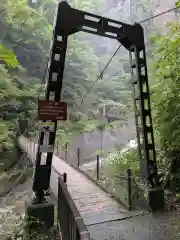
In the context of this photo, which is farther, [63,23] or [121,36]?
[121,36]

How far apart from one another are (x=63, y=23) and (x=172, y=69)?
2157 millimetres

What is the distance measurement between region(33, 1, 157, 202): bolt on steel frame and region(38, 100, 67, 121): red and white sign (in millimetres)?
131

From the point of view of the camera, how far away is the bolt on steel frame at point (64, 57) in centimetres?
336

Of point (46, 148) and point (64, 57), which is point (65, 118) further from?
point (64, 57)

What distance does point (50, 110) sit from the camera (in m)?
3.24

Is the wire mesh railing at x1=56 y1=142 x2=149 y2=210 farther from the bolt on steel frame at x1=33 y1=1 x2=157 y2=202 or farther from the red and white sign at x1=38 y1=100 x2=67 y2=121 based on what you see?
the red and white sign at x1=38 y1=100 x2=67 y2=121

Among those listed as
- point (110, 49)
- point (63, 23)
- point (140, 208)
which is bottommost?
point (140, 208)

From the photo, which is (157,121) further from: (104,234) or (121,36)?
(104,234)

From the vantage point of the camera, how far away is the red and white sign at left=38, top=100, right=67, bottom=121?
3.16 metres

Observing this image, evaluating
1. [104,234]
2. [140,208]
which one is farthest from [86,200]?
[104,234]

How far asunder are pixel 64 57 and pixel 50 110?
90cm

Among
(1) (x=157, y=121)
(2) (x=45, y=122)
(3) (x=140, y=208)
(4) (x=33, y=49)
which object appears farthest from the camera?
(4) (x=33, y=49)

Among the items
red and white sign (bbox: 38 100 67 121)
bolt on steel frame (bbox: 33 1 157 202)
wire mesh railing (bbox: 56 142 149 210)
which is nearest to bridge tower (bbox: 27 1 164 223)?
bolt on steel frame (bbox: 33 1 157 202)

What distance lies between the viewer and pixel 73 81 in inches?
567
